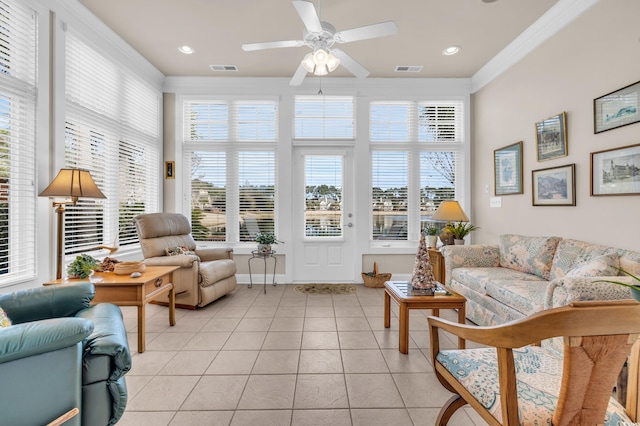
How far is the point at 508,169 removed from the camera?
3.89 m

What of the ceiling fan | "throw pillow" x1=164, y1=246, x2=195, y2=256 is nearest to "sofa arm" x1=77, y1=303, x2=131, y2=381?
"throw pillow" x1=164, y1=246, x2=195, y2=256

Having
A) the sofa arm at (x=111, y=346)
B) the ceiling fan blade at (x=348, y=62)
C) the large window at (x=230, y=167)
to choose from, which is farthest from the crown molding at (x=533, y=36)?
the sofa arm at (x=111, y=346)

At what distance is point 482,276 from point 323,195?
258 centimetres

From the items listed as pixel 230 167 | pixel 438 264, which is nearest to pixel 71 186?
pixel 230 167

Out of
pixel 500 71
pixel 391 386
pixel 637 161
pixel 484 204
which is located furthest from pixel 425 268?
pixel 500 71

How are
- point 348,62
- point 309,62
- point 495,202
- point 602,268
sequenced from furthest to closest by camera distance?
point 495,202 → point 348,62 → point 309,62 → point 602,268

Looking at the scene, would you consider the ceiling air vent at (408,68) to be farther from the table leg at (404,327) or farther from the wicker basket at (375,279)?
the table leg at (404,327)

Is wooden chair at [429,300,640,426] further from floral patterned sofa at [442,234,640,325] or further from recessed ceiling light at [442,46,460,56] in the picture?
recessed ceiling light at [442,46,460,56]

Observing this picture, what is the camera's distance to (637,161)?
2.34m

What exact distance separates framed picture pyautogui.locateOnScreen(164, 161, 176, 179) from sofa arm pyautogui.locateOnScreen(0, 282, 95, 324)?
3.09 metres

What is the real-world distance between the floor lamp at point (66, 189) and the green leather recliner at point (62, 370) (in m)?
1.34

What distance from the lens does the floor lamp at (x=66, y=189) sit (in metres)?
2.40

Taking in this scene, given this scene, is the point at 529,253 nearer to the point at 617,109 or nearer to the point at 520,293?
the point at 520,293

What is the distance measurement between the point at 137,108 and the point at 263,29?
6.87ft
